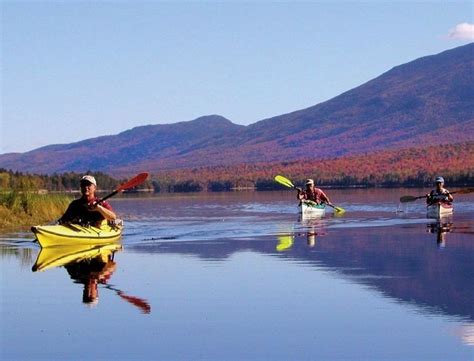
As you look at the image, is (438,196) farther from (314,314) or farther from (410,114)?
(410,114)

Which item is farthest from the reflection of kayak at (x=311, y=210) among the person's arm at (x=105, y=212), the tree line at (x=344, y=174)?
the tree line at (x=344, y=174)

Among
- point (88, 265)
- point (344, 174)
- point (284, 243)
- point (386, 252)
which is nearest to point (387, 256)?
point (386, 252)

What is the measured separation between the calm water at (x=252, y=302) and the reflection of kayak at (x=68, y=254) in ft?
0.91

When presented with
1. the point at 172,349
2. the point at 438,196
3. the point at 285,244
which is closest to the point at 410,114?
the point at 438,196

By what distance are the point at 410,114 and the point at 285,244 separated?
173985 millimetres

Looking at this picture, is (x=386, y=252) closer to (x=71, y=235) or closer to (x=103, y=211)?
(x=103, y=211)

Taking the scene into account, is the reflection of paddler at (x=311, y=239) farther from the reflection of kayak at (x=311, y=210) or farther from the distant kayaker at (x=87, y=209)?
the reflection of kayak at (x=311, y=210)

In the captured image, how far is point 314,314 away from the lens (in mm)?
12664

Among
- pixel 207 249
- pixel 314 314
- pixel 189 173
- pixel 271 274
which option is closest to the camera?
pixel 314 314

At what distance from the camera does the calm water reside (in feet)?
35.8

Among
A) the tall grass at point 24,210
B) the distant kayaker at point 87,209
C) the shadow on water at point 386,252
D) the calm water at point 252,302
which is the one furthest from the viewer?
the tall grass at point 24,210

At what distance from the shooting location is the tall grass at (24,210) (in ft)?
100

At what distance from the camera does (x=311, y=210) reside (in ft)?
122

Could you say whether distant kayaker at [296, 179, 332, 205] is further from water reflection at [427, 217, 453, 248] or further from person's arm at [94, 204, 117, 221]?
person's arm at [94, 204, 117, 221]
